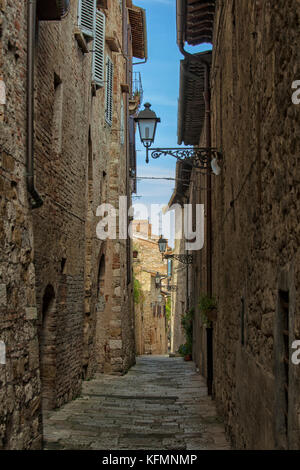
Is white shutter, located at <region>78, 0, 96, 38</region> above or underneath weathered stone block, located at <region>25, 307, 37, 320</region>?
above

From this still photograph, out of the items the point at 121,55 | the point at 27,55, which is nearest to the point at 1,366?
the point at 27,55

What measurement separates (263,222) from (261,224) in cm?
11

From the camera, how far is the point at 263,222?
15.0 feet

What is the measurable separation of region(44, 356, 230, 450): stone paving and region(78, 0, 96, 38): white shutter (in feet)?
23.0

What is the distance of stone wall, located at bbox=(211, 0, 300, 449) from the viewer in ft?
11.1

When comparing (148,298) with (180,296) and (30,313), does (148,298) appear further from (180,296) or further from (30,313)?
(30,313)

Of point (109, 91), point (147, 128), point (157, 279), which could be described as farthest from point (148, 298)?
point (147, 128)

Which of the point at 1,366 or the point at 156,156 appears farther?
the point at 156,156

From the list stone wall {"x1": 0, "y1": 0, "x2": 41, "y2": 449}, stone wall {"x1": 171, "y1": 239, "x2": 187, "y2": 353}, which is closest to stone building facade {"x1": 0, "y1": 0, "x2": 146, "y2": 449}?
stone wall {"x1": 0, "y1": 0, "x2": 41, "y2": 449}

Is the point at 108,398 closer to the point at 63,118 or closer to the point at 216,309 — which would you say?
the point at 216,309

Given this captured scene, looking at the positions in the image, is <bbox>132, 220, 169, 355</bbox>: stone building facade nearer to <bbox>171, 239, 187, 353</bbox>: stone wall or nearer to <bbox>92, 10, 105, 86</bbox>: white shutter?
<bbox>171, 239, 187, 353</bbox>: stone wall

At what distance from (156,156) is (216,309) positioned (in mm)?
3004

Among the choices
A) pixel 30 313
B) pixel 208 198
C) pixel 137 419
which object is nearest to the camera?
pixel 30 313

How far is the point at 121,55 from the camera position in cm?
1836
